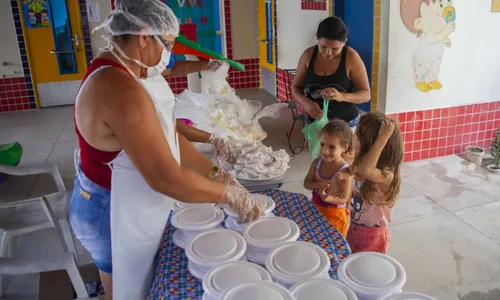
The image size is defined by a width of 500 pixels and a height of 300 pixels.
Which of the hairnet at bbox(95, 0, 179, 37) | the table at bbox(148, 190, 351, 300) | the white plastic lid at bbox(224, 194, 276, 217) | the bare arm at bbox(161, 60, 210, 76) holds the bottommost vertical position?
the table at bbox(148, 190, 351, 300)

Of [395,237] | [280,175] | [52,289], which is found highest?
[280,175]

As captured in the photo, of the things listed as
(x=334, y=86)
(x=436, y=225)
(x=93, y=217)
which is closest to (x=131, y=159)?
(x=93, y=217)

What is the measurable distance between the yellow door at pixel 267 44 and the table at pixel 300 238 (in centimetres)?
546

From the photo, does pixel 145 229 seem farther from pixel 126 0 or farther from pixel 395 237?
pixel 395 237

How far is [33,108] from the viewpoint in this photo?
7.70 metres

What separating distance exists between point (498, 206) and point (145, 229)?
3210 millimetres

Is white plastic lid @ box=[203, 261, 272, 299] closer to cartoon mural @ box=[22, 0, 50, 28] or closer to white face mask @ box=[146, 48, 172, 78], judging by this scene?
white face mask @ box=[146, 48, 172, 78]

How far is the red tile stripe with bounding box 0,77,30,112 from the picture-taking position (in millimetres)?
7395

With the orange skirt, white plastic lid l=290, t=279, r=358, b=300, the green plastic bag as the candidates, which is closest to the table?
white plastic lid l=290, t=279, r=358, b=300

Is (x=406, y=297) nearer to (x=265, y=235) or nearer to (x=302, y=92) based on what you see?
(x=265, y=235)

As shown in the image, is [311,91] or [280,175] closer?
[280,175]

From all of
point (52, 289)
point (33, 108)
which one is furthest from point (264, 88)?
point (52, 289)

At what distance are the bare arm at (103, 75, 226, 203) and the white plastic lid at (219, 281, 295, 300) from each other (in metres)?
0.44

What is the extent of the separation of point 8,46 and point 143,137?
273 inches
